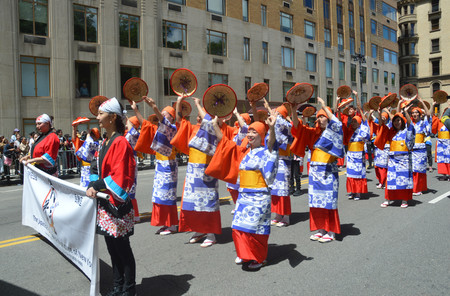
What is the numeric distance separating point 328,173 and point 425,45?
60.9 meters

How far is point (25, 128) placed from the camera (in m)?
18.1

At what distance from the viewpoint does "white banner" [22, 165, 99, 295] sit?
3539 mm

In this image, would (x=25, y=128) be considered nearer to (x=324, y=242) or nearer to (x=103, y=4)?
(x=103, y=4)

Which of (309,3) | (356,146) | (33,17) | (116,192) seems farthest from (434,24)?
(116,192)

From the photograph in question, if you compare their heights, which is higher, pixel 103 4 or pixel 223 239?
pixel 103 4

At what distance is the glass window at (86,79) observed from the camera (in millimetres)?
19844

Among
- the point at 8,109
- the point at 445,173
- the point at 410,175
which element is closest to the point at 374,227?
the point at 410,175

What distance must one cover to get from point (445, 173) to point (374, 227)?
21.4ft

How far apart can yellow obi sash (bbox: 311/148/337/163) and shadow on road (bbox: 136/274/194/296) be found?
8.50 feet

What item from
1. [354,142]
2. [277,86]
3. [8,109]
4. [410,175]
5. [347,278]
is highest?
[277,86]

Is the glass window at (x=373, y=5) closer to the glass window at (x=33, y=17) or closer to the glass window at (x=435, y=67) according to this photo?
the glass window at (x=435, y=67)

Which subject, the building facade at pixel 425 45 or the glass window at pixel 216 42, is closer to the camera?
the glass window at pixel 216 42

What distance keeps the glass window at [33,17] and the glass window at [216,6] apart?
11.0 metres

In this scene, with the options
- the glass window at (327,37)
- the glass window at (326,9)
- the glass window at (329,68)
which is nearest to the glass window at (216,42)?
the glass window at (329,68)
